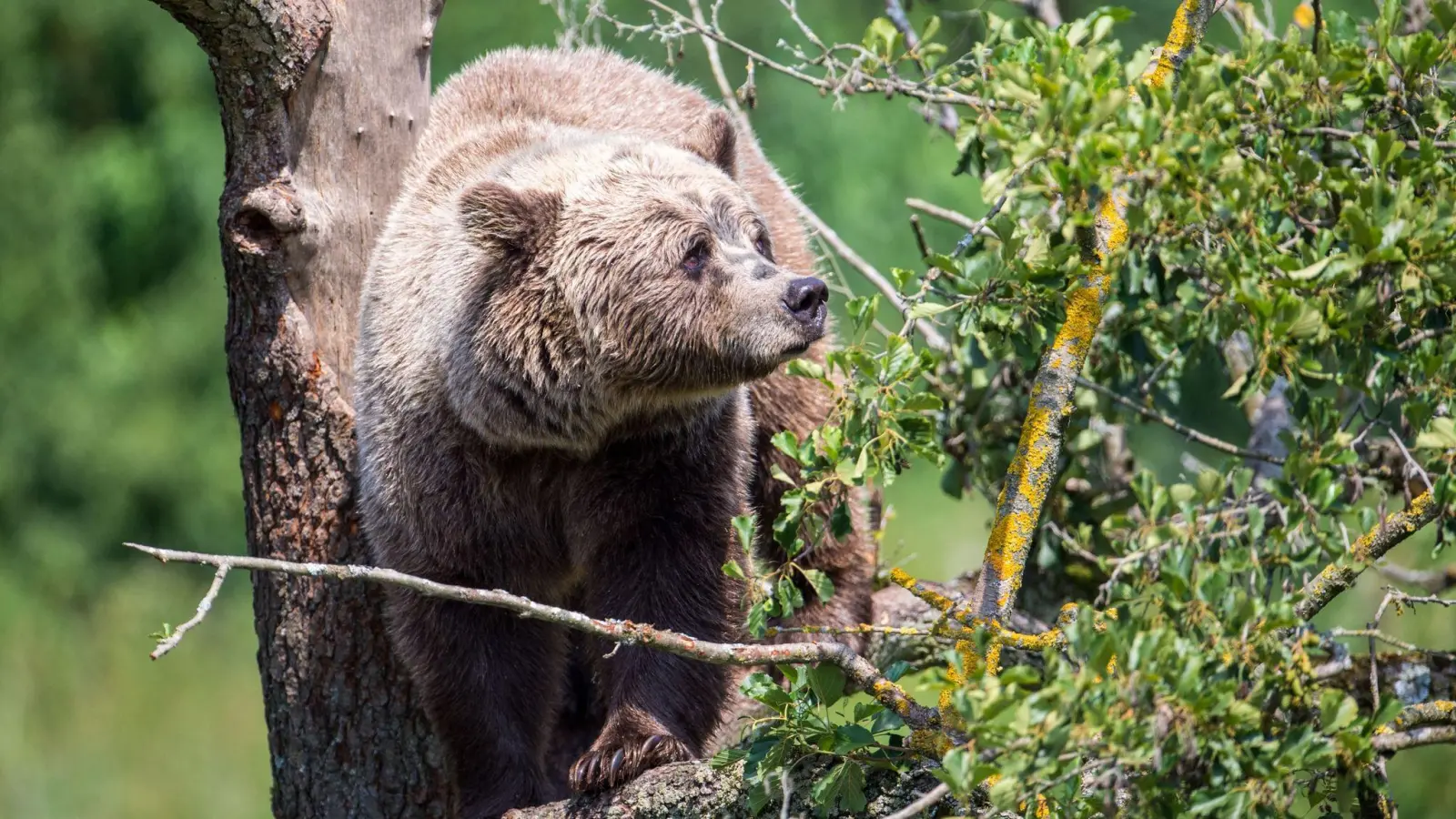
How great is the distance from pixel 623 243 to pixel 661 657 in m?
1.14

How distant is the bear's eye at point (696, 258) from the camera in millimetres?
3826

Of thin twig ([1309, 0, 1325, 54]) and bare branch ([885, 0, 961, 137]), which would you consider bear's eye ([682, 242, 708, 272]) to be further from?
thin twig ([1309, 0, 1325, 54])

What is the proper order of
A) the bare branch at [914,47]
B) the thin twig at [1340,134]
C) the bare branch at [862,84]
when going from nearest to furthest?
the thin twig at [1340,134] < the bare branch at [862,84] < the bare branch at [914,47]

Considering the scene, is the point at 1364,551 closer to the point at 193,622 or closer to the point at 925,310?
the point at 925,310

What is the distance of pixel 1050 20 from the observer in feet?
18.0

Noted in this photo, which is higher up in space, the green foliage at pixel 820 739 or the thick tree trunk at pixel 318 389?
the thick tree trunk at pixel 318 389

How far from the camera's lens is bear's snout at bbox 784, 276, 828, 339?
11.8ft

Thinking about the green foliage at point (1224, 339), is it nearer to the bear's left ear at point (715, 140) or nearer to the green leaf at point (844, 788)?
the green leaf at point (844, 788)

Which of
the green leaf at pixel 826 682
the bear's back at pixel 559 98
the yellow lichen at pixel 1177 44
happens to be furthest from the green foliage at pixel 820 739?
the bear's back at pixel 559 98

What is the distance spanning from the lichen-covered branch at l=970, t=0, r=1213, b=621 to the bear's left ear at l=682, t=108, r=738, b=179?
4.66 feet

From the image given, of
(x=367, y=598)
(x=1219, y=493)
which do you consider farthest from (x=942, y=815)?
(x=367, y=598)

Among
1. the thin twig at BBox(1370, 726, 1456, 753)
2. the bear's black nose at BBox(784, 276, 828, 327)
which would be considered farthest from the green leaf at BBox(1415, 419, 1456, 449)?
the bear's black nose at BBox(784, 276, 828, 327)

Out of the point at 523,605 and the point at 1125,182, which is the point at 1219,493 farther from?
the point at 523,605

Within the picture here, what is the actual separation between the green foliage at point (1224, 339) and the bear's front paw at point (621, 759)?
2.34 ft
